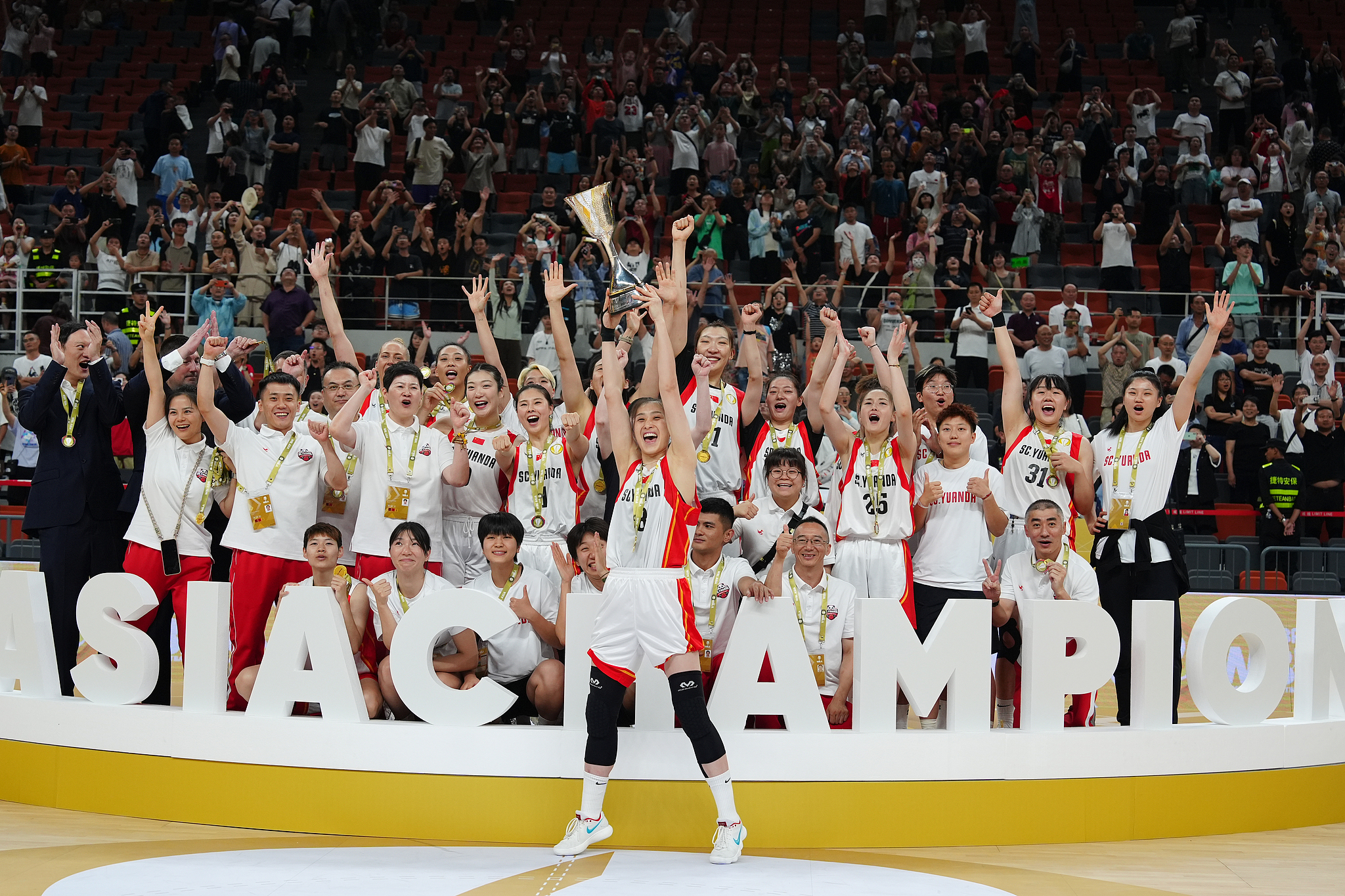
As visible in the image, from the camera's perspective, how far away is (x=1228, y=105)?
54.5 ft

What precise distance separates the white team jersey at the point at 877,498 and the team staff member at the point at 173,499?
9.63 ft

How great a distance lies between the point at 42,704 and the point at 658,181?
1125 centimetres

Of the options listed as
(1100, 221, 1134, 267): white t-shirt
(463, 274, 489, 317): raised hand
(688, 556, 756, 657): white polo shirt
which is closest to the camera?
(688, 556, 756, 657): white polo shirt

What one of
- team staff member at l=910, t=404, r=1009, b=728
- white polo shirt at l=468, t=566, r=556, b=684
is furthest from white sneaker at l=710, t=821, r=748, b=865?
team staff member at l=910, t=404, r=1009, b=728

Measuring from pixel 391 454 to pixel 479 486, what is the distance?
0.48 meters

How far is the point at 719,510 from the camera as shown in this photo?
216 inches

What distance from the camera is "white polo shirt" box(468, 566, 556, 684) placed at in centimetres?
560

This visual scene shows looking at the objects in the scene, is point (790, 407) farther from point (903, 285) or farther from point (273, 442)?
point (903, 285)

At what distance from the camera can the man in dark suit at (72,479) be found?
618cm

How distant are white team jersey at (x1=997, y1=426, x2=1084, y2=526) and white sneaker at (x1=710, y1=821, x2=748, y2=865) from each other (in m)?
2.26

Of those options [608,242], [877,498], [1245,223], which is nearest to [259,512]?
[608,242]

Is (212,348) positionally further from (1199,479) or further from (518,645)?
(1199,479)

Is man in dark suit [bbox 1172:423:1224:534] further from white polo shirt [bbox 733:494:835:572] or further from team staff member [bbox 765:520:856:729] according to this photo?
team staff member [bbox 765:520:856:729]

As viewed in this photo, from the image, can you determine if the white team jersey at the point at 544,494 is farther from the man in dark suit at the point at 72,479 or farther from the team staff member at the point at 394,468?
the man in dark suit at the point at 72,479
